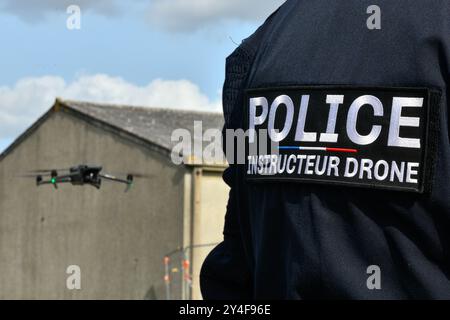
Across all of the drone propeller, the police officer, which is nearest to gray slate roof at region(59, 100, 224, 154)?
the drone propeller

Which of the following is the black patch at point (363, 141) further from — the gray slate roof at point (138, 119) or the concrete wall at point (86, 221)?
the gray slate roof at point (138, 119)

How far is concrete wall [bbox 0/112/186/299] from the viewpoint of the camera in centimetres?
2248

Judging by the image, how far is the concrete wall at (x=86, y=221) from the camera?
2248 cm

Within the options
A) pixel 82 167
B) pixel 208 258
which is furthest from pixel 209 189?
pixel 208 258

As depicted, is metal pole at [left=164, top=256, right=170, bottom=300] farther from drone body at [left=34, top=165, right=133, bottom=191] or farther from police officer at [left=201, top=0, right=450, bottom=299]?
police officer at [left=201, top=0, right=450, bottom=299]

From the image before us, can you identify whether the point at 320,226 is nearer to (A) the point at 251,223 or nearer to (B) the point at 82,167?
(A) the point at 251,223

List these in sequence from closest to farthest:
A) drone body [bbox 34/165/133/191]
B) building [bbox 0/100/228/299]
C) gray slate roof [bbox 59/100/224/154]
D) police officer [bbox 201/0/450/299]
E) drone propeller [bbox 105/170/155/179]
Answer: police officer [bbox 201/0/450/299]
building [bbox 0/100/228/299]
drone body [bbox 34/165/133/191]
drone propeller [bbox 105/170/155/179]
gray slate roof [bbox 59/100/224/154]

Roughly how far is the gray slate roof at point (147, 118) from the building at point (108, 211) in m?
0.03

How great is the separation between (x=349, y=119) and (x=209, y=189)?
20.4 meters

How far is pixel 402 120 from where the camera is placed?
1025mm

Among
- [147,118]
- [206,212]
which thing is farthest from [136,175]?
[147,118]

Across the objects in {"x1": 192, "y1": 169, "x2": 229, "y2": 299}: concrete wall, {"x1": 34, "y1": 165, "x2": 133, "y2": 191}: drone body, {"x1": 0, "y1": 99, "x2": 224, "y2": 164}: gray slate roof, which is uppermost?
{"x1": 0, "y1": 99, "x2": 224, "y2": 164}: gray slate roof

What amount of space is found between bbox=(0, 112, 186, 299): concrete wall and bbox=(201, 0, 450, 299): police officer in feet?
67.7

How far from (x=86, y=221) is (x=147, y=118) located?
3306 millimetres
